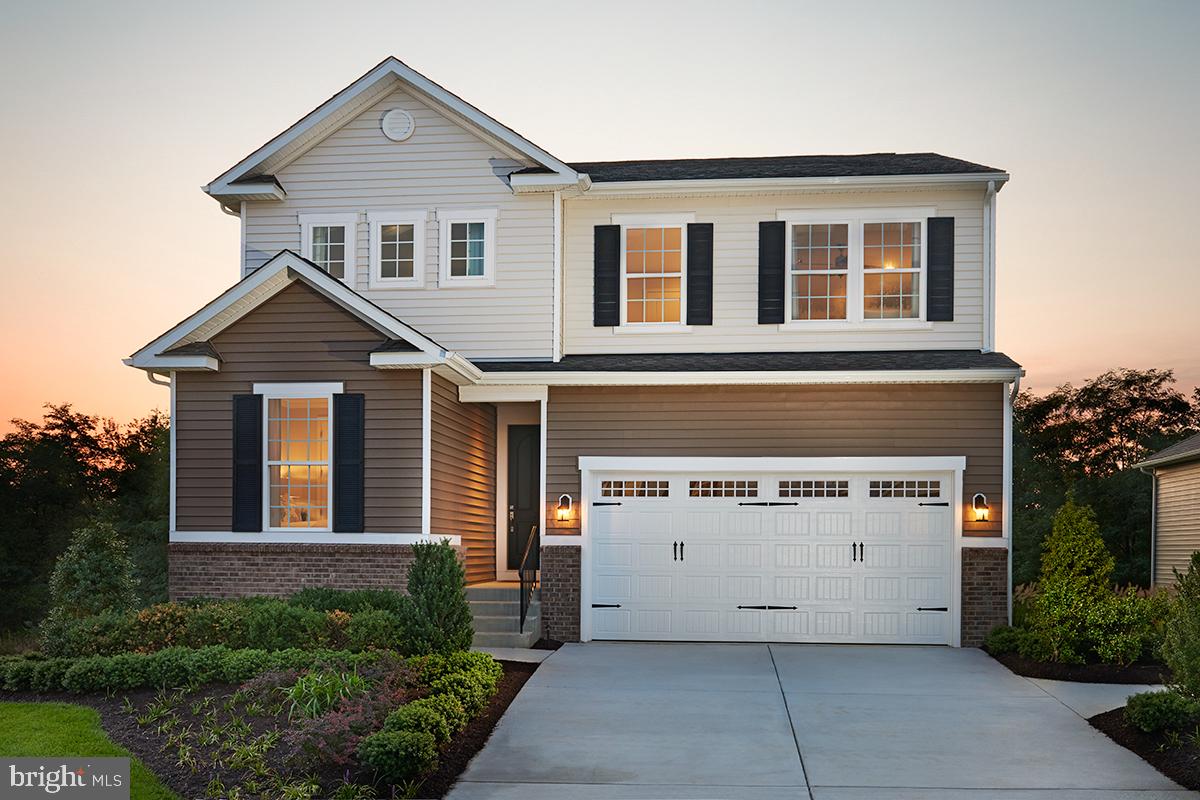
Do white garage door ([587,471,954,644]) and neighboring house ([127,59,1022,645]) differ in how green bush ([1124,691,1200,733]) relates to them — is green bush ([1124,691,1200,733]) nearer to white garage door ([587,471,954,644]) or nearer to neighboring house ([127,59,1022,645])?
neighboring house ([127,59,1022,645])

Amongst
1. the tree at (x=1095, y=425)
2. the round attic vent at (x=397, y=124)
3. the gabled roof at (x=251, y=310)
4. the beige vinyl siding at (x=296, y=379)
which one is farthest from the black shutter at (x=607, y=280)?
the tree at (x=1095, y=425)

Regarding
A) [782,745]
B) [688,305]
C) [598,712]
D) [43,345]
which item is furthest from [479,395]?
[43,345]

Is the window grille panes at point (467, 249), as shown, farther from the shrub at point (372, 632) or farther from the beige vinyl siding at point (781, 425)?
the shrub at point (372, 632)

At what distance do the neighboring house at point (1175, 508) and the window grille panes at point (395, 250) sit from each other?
1520 centimetres

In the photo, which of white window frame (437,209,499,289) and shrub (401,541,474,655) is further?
white window frame (437,209,499,289)

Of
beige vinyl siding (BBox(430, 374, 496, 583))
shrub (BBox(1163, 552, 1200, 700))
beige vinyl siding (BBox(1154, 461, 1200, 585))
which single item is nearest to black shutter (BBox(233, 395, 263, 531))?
beige vinyl siding (BBox(430, 374, 496, 583))

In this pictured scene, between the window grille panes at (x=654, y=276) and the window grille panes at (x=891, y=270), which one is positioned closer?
the window grille panes at (x=891, y=270)

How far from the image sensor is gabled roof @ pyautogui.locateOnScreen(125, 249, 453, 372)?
13.5 meters

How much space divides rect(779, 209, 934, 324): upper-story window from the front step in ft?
17.8

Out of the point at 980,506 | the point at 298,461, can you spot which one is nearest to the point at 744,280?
the point at 980,506

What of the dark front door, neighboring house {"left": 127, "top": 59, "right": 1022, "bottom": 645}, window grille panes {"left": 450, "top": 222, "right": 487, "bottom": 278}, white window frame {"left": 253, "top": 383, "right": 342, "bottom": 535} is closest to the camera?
white window frame {"left": 253, "top": 383, "right": 342, "bottom": 535}

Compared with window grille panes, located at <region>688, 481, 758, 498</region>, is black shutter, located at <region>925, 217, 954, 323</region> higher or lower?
higher

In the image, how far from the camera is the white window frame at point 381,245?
1598 cm

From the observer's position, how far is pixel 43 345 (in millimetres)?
22141
